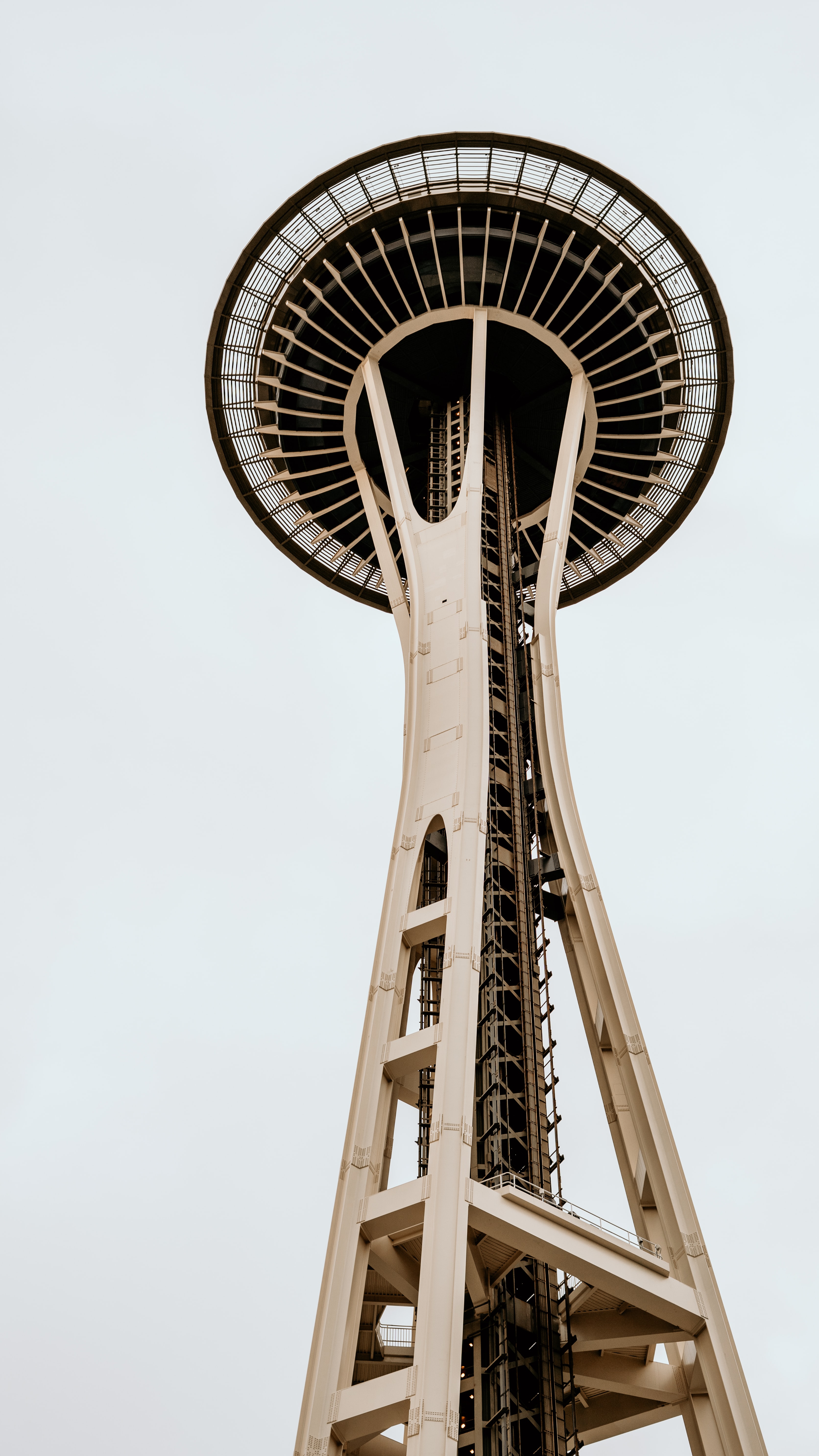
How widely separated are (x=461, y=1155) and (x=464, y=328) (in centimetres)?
2384

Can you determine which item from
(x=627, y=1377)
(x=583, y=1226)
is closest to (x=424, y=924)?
(x=583, y=1226)

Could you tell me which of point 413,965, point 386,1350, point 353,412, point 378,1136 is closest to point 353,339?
point 353,412

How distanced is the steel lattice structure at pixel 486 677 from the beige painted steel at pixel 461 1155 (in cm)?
5

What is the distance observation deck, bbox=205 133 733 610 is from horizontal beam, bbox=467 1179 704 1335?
1810 cm

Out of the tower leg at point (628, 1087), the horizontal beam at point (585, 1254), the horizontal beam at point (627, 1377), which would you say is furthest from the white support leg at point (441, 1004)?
the horizontal beam at point (627, 1377)

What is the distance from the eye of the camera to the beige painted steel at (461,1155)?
18922 millimetres

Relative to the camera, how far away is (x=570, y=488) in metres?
33.6

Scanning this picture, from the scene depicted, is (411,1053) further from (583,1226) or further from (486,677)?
(486,677)

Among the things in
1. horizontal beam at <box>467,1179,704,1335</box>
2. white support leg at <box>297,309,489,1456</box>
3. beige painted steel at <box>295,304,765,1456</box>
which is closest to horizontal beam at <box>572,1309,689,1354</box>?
beige painted steel at <box>295,304,765,1456</box>

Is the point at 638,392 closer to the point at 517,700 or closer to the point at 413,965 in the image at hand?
the point at 517,700

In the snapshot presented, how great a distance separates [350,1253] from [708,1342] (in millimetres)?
5855

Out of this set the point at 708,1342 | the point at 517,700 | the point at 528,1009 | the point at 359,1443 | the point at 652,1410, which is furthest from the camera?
the point at 517,700

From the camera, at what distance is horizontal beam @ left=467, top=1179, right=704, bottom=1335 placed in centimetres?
2033

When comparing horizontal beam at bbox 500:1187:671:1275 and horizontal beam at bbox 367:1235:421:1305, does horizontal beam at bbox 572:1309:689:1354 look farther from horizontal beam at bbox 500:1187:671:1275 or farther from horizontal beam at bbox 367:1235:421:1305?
horizontal beam at bbox 367:1235:421:1305
